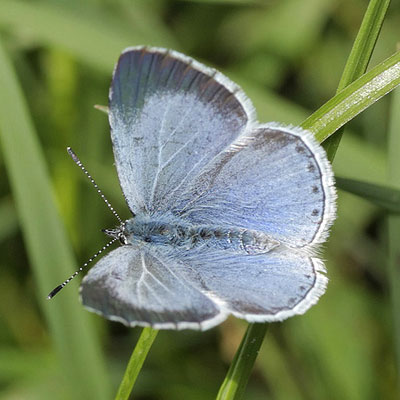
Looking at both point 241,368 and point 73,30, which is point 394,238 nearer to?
point 241,368

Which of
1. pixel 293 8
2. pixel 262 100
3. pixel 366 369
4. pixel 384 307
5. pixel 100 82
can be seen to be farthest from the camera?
pixel 293 8

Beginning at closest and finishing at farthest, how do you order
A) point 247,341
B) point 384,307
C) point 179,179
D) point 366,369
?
point 247,341, point 179,179, point 366,369, point 384,307

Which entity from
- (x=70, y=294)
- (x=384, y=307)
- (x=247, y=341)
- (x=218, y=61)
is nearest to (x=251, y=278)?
(x=247, y=341)

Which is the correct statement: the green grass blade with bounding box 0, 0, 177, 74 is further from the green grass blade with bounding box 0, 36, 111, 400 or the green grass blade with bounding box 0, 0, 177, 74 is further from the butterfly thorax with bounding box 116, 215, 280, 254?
the butterfly thorax with bounding box 116, 215, 280, 254

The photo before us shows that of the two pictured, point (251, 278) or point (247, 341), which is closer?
point (247, 341)

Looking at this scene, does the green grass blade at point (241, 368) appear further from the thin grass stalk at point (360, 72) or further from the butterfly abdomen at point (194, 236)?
the thin grass stalk at point (360, 72)

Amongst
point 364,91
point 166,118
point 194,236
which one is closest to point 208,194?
point 194,236

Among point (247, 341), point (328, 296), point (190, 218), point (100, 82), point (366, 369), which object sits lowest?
point (366, 369)

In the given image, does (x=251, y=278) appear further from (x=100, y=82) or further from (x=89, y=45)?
(x=100, y=82)
